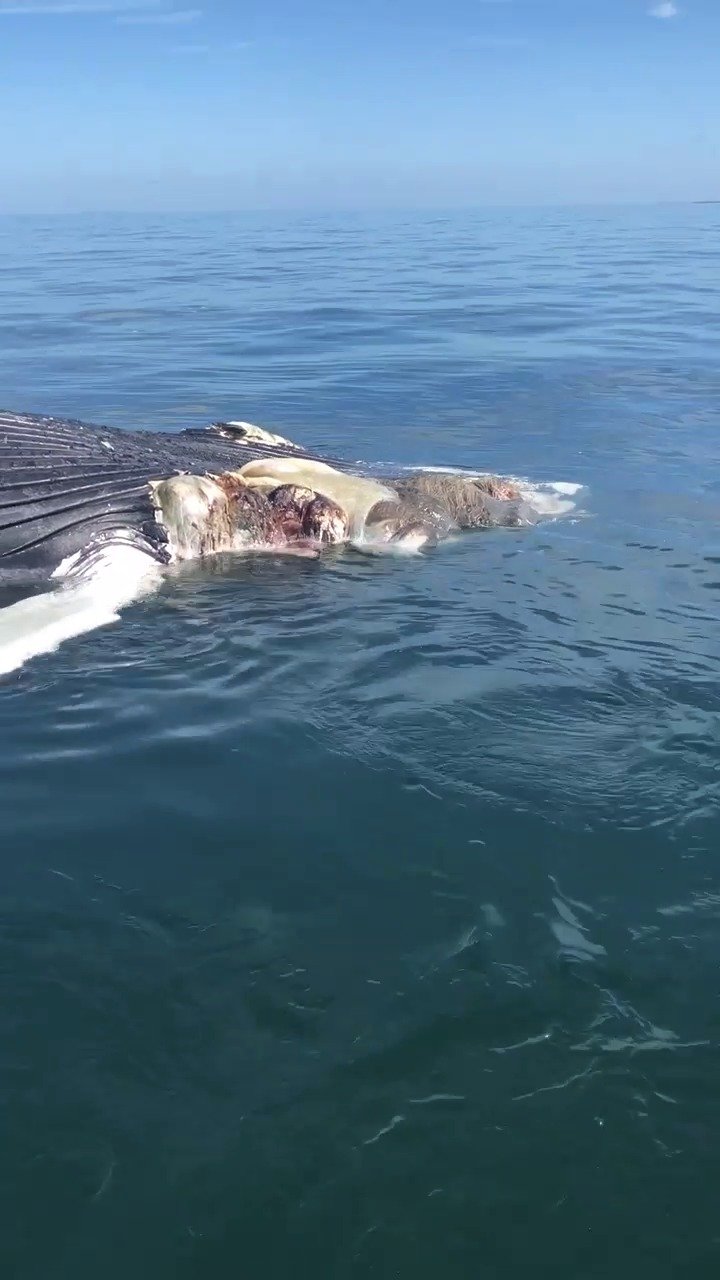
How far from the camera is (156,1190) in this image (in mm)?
4551

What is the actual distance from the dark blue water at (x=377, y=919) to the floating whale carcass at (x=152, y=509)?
1.89ft

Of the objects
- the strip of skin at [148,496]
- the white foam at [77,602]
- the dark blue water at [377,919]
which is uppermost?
the strip of skin at [148,496]

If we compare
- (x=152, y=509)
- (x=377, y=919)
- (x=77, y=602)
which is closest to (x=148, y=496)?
(x=152, y=509)

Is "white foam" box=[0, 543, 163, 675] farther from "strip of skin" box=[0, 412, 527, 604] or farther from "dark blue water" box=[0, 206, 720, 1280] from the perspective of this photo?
"dark blue water" box=[0, 206, 720, 1280]

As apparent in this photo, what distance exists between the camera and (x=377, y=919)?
20.5ft

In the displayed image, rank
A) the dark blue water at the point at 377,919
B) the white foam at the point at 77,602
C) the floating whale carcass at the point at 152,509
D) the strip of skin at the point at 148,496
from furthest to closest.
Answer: the strip of skin at the point at 148,496 → the floating whale carcass at the point at 152,509 → the white foam at the point at 77,602 → the dark blue water at the point at 377,919

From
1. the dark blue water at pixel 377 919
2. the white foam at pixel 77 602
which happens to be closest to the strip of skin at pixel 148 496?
the white foam at pixel 77 602

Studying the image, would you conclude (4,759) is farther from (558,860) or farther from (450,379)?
(450,379)

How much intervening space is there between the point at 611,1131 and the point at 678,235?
68.7m

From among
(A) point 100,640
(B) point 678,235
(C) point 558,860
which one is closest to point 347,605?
(A) point 100,640

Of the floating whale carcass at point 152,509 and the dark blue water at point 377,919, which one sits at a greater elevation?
the floating whale carcass at point 152,509

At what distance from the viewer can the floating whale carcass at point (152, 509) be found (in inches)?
447

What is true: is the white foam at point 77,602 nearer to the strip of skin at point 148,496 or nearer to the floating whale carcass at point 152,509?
the floating whale carcass at point 152,509

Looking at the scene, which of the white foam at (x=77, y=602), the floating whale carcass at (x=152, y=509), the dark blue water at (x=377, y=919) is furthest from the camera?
the floating whale carcass at (x=152, y=509)
